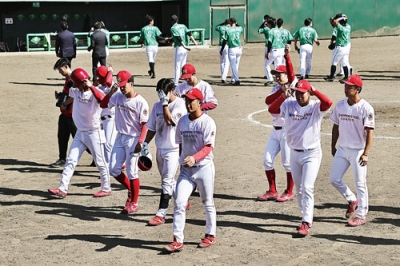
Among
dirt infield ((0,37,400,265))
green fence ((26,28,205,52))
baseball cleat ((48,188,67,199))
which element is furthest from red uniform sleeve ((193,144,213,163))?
green fence ((26,28,205,52))

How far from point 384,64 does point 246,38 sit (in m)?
8.94

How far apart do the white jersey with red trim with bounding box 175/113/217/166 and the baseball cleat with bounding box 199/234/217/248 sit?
94cm

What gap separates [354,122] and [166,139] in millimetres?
2481

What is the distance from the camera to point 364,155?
10148 millimetres

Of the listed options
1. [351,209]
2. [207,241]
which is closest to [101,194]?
[207,241]

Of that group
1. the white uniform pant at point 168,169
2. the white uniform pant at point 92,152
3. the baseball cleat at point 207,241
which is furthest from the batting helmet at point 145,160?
the white uniform pant at point 92,152

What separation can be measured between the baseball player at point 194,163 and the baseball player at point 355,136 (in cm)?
195

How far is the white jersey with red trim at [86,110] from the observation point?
1192cm

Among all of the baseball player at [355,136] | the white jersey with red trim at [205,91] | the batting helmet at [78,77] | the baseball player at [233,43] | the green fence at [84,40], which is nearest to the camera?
the baseball player at [355,136]

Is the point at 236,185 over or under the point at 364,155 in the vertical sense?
under

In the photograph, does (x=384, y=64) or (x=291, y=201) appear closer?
(x=291, y=201)

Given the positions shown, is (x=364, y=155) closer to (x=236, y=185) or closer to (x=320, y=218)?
(x=320, y=218)

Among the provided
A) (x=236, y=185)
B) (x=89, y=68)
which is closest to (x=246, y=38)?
(x=89, y=68)

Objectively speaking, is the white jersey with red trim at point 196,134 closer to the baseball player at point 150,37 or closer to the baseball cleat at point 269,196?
the baseball cleat at point 269,196
